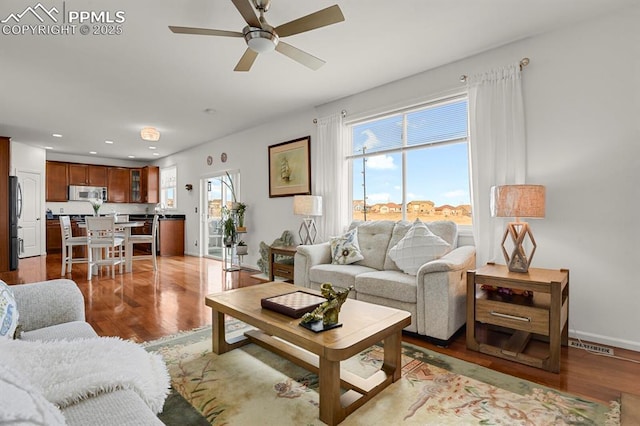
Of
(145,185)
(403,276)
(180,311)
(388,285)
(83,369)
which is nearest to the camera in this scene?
(83,369)

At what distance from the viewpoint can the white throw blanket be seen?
78 cm

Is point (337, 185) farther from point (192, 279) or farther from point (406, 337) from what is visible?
point (192, 279)

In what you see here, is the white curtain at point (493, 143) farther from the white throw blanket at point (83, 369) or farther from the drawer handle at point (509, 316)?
the white throw blanket at point (83, 369)

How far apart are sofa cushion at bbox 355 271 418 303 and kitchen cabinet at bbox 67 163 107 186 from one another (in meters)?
8.72

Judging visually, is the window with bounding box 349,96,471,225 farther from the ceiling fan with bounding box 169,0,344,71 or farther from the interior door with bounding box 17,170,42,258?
the interior door with bounding box 17,170,42,258

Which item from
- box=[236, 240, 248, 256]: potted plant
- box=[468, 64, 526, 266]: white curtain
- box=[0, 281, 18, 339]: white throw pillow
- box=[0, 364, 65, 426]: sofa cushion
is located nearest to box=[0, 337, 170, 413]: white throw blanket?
box=[0, 364, 65, 426]: sofa cushion

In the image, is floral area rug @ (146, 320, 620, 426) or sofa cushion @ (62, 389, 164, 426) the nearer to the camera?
sofa cushion @ (62, 389, 164, 426)

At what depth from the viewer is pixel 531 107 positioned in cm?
281

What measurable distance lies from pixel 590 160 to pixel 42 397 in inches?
134

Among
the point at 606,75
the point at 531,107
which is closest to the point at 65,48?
the point at 531,107

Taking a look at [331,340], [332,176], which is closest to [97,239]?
[332,176]

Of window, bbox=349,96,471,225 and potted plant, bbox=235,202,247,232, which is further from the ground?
window, bbox=349,96,471,225

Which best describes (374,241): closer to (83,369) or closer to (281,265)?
(281,265)

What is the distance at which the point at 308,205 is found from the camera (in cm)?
421
